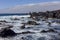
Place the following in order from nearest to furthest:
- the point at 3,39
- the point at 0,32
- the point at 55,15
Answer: the point at 3,39 → the point at 0,32 → the point at 55,15

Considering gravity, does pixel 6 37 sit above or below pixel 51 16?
above

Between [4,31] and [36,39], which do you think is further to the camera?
[4,31]

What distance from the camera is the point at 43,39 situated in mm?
32844

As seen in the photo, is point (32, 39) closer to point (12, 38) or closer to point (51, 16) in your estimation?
point (12, 38)

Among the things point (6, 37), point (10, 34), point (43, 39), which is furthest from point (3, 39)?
point (43, 39)

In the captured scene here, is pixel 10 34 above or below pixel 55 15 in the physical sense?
above

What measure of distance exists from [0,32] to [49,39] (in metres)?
8.91

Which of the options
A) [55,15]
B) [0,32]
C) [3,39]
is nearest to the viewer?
[3,39]

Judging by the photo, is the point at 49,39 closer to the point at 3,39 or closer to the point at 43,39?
the point at 43,39

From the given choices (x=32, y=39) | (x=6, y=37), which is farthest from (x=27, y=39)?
(x=6, y=37)

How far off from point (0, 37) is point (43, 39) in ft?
24.1

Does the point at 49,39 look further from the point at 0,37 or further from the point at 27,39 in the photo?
the point at 0,37

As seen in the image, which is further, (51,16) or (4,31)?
(51,16)

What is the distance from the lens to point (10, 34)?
35531 mm
